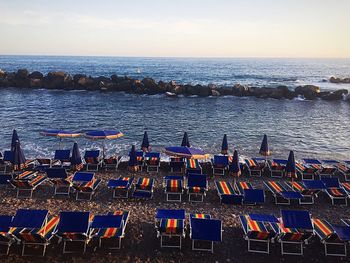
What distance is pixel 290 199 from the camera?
497 inches

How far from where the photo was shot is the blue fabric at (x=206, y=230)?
876 centimetres

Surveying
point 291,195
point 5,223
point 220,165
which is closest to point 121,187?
point 5,223

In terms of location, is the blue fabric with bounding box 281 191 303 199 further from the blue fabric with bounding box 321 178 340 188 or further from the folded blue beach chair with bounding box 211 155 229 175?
the folded blue beach chair with bounding box 211 155 229 175

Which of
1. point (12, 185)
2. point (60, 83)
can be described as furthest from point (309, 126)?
point (60, 83)

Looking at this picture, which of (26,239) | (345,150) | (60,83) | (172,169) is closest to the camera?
(26,239)

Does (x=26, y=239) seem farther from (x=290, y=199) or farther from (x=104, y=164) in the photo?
(x=290, y=199)

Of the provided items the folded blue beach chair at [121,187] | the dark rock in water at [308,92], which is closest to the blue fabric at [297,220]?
the folded blue beach chair at [121,187]

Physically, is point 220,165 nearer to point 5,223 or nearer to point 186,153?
point 186,153

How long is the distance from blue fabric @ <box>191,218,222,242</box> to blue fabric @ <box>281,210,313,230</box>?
7.68ft

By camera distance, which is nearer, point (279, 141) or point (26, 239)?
point (26, 239)

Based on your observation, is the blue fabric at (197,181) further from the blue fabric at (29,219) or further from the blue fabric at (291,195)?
the blue fabric at (29,219)

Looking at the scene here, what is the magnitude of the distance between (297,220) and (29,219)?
8652 mm

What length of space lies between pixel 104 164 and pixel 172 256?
9.03 meters

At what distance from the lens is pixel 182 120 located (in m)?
31.2
